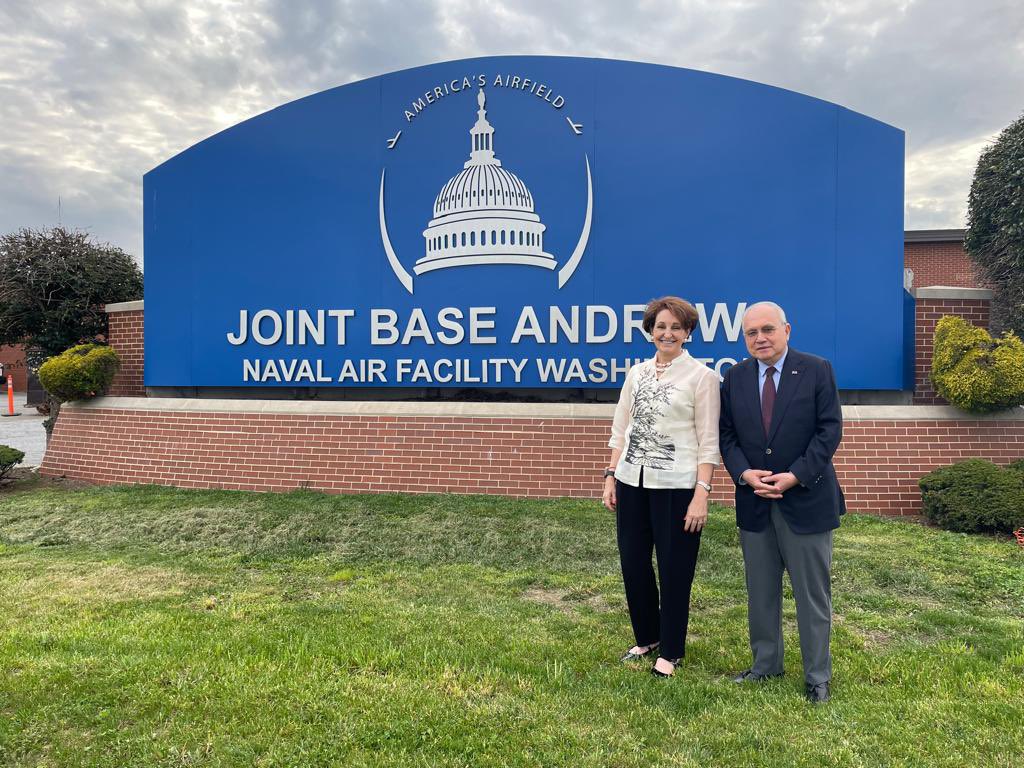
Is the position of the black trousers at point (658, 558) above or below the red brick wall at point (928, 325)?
below

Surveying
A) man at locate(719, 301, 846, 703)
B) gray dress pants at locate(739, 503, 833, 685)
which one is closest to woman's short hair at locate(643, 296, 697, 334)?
man at locate(719, 301, 846, 703)

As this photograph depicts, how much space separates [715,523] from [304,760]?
14.2 feet

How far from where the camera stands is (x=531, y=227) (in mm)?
7527

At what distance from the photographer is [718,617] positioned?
384cm

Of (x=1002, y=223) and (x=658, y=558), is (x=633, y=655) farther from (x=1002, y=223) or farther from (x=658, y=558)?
(x=1002, y=223)

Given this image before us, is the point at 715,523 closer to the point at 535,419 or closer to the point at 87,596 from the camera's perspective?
the point at 535,419

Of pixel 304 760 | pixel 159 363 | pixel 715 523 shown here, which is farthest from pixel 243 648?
pixel 159 363

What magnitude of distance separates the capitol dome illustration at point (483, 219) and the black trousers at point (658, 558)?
4783 millimetres

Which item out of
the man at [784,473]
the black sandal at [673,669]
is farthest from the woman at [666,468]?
the man at [784,473]

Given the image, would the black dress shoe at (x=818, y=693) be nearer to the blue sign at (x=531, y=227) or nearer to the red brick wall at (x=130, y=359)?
the blue sign at (x=531, y=227)

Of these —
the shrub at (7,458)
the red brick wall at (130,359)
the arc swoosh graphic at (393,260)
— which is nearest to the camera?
the arc swoosh graphic at (393,260)

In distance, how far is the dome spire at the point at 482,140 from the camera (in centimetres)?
767

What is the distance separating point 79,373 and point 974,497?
32.5 ft

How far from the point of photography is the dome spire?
7.67 metres
